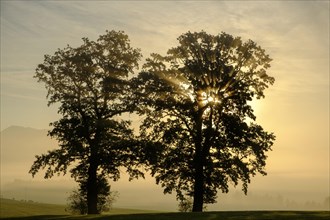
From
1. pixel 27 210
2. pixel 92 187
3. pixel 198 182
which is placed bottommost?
pixel 27 210

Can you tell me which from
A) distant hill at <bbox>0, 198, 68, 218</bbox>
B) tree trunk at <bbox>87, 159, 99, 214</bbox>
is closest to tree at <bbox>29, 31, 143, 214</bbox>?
tree trunk at <bbox>87, 159, 99, 214</bbox>

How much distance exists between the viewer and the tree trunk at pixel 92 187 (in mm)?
48062

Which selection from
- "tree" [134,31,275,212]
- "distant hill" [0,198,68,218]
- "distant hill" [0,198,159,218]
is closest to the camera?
"tree" [134,31,275,212]

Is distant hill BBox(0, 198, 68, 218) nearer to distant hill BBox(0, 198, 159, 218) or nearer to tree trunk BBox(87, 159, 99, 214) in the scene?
distant hill BBox(0, 198, 159, 218)

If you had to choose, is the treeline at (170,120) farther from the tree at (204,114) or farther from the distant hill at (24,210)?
the distant hill at (24,210)

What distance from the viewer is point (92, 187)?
4847cm

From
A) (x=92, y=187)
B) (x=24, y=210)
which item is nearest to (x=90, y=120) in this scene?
(x=92, y=187)

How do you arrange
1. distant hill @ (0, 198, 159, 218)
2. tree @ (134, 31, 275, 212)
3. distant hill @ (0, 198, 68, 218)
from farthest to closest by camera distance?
distant hill @ (0, 198, 159, 218) < distant hill @ (0, 198, 68, 218) < tree @ (134, 31, 275, 212)

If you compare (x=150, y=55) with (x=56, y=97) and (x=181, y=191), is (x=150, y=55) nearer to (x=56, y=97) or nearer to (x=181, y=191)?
(x=56, y=97)

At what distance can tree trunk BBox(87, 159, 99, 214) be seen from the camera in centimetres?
4806

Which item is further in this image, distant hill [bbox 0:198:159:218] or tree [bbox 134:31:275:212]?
distant hill [bbox 0:198:159:218]

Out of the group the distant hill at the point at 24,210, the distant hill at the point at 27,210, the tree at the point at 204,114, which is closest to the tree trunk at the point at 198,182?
the tree at the point at 204,114

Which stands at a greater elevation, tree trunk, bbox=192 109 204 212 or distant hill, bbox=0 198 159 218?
tree trunk, bbox=192 109 204 212

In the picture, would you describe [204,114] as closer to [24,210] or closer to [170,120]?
[170,120]
